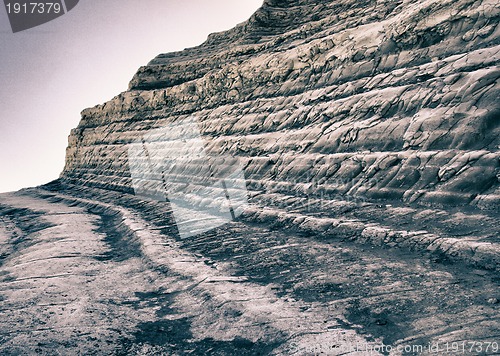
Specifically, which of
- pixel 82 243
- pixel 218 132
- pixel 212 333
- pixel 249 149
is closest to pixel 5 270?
pixel 82 243

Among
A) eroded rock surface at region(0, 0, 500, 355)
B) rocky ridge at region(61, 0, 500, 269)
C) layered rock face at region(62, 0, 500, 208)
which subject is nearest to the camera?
eroded rock surface at region(0, 0, 500, 355)

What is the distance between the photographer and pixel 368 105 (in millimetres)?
9406

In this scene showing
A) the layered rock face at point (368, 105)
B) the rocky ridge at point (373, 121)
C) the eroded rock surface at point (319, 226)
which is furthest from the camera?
the layered rock face at point (368, 105)

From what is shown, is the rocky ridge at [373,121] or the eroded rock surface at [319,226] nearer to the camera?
the eroded rock surface at [319,226]

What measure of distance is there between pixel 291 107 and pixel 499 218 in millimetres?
7621

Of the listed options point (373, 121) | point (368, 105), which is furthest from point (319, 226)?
point (368, 105)

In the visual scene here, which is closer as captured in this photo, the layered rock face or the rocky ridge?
the rocky ridge

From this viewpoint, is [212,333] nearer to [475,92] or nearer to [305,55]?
[475,92]

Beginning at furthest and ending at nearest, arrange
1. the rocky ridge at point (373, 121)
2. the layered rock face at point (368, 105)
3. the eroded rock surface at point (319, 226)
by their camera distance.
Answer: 1. the layered rock face at point (368, 105)
2. the rocky ridge at point (373, 121)
3. the eroded rock surface at point (319, 226)

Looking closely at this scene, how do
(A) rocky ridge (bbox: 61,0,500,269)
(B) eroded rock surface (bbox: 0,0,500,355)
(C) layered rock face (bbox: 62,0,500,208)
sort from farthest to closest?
(C) layered rock face (bbox: 62,0,500,208)
(A) rocky ridge (bbox: 61,0,500,269)
(B) eroded rock surface (bbox: 0,0,500,355)

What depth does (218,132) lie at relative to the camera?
1491 centimetres

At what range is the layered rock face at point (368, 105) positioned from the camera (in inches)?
279

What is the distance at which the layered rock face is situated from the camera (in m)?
7.07

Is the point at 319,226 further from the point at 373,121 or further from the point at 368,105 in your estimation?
the point at 368,105
